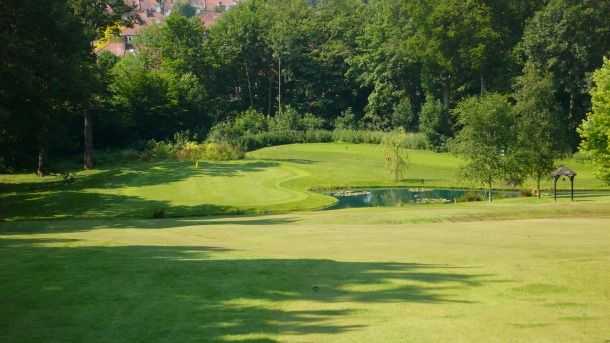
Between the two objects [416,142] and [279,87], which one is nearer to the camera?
[416,142]

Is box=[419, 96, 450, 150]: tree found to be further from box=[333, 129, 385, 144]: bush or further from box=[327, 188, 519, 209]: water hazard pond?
box=[327, 188, 519, 209]: water hazard pond

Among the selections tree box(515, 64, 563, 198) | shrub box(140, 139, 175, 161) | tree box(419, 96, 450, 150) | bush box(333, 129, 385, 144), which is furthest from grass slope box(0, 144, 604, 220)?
bush box(333, 129, 385, 144)

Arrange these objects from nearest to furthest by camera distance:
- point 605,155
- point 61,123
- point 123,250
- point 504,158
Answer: point 123,250
point 61,123
point 605,155
point 504,158

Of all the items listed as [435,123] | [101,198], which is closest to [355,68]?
[435,123]

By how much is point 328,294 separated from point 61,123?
3046 centimetres

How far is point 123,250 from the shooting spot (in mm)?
16734

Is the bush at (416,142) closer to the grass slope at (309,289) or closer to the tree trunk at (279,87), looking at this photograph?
the tree trunk at (279,87)

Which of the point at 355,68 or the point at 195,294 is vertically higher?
the point at 355,68

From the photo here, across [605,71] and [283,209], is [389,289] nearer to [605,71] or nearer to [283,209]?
[283,209]

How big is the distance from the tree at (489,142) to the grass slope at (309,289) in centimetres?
2905

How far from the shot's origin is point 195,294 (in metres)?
11.5

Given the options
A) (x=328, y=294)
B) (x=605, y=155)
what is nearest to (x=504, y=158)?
(x=605, y=155)

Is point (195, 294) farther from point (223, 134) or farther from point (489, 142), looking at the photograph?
point (223, 134)

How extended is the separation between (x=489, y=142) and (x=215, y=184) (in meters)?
18.4
